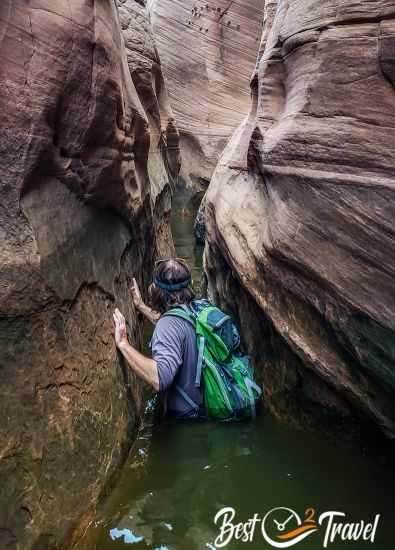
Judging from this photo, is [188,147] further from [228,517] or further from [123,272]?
[228,517]

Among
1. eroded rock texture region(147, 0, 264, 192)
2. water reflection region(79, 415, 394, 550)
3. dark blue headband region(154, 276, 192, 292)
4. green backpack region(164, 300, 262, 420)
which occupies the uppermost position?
eroded rock texture region(147, 0, 264, 192)

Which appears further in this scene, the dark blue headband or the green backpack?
the dark blue headband

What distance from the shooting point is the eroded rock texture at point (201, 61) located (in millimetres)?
15000

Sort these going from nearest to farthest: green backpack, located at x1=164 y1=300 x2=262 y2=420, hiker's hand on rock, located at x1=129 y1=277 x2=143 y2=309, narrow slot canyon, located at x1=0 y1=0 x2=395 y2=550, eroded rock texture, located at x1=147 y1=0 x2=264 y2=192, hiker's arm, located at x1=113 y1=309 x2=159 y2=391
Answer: narrow slot canyon, located at x1=0 y1=0 x2=395 y2=550, hiker's arm, located at x1=113 y1=309 x2=159 y2=391, green backpack, located at x1=164 y1=300 x2=262 y2=420, hiker's hand on rock, located at x1=129 y1=277 x2=143 y2=309, eroded rock texture, located at x1=147 y1=0 x2=264 y2=192

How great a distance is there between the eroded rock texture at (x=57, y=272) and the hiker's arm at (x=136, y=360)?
0.08 meters

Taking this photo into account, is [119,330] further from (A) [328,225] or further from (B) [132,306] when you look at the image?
(A) [328,225]

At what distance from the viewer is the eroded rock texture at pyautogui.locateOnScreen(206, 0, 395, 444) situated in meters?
2.58

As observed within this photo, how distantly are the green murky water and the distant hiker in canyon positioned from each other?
18cm

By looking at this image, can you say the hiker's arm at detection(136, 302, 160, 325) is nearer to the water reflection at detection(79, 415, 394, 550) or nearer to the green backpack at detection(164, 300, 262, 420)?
the green backpack at detection(164, 300, 262, 420)

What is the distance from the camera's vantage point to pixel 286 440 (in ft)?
10.4

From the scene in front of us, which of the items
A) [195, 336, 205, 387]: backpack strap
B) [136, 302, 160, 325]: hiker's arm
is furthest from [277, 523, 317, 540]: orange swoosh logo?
[136, 302, 160, 325]: hiker's arm

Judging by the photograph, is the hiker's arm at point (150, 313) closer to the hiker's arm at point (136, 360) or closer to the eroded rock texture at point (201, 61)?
the hiker's arm at point (136, 360)

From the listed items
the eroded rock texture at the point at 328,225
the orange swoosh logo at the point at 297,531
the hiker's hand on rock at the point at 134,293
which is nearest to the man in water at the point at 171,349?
the hiker's hand on rock at the point at 134,293

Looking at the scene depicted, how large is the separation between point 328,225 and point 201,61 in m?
14.2
